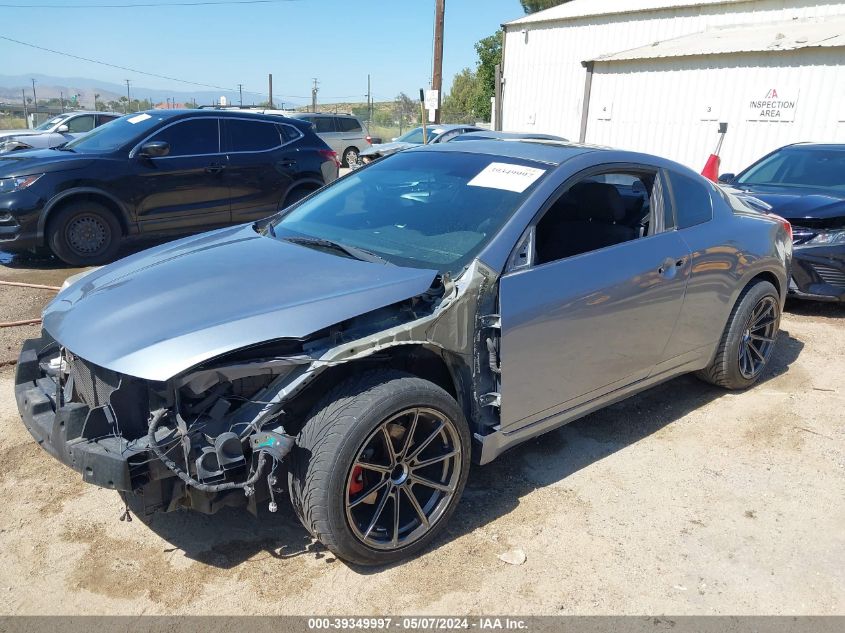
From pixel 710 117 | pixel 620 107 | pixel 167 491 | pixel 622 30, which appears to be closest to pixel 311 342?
pixel 167 491

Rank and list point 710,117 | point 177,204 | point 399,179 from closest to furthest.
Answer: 1. point 399,179
2. point 177,204
3. point 710,117

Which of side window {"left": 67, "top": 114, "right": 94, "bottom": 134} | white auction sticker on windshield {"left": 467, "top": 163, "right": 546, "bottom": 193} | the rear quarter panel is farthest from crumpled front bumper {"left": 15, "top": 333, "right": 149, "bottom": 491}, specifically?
side window {"left": 67, "top": 114, "right": 94, "bottom": 134}

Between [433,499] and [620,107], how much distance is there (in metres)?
15.1

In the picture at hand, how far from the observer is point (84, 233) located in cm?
752

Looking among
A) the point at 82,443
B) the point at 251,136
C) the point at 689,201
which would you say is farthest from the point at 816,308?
the point at 82,443

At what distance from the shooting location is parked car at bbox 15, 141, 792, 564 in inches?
98.7

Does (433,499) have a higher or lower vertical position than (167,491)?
lower

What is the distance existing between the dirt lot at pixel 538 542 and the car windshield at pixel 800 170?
4230 mm

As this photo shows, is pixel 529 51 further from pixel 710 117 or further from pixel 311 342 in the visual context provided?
pixel 311 342

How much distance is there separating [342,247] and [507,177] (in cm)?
90

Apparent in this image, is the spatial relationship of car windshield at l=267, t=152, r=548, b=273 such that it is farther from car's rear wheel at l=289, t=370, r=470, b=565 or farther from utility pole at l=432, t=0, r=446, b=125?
utility pole at l=432, t=0, r=446, b=125

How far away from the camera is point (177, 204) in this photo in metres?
8.03

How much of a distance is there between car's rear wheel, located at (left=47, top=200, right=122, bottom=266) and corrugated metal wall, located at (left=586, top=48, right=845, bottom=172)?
37.8 feet

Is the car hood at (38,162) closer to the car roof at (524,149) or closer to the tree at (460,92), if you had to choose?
the car roof at (524,149)
